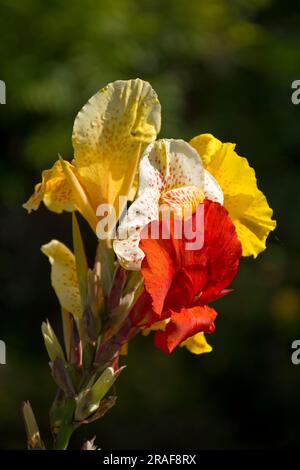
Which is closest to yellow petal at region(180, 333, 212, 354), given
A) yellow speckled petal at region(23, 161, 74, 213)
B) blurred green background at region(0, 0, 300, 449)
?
yellow speckled petal at region(23, 161, 74, 213)

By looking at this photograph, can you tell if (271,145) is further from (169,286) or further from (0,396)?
(169,286)

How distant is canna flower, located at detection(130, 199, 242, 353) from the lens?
0.98m

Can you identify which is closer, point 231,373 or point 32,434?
point 32,434

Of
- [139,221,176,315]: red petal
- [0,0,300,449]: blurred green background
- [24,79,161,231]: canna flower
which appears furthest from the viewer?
[0,0,300,449]: blurred green background

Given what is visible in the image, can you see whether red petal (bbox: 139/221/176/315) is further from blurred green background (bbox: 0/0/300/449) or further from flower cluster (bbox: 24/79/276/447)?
blurred green background (bbox: 0/0/300/449)

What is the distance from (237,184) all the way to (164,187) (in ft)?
0.42

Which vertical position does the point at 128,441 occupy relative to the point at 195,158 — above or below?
below

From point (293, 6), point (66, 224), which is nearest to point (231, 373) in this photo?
point (66, 224)

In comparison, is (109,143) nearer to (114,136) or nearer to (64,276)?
(114,136)

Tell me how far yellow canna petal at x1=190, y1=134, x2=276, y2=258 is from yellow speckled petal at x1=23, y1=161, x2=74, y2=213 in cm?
17

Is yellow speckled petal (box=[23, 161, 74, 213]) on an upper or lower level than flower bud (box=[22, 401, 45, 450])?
upper

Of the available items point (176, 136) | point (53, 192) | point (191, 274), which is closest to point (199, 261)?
point (191, 274)

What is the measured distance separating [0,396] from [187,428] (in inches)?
33.7

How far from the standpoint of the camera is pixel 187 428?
3.96 m
